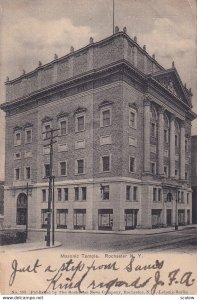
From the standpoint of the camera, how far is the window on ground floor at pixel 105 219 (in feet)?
52.7

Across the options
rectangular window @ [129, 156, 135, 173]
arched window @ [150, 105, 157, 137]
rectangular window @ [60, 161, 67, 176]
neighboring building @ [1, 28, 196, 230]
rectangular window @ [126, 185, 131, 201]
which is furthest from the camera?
arched window @ [150, 105, 157, 137]

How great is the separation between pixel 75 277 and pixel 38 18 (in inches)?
244

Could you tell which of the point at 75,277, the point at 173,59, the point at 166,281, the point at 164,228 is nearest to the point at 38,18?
the point at 173,59

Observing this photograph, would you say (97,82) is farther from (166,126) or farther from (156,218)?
(156,218)

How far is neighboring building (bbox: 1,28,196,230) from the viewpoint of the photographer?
52.5 ft

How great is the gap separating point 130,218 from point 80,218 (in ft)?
7.38

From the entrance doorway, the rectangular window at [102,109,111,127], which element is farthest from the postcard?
the entrance doorway

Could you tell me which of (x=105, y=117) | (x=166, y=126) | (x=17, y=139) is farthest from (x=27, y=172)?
(x=166, y=126)

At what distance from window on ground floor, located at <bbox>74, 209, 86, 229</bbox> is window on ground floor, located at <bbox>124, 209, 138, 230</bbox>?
6.12ft

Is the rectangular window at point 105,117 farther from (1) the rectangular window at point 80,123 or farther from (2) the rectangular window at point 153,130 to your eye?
(2) the rectangular window at point 153,130

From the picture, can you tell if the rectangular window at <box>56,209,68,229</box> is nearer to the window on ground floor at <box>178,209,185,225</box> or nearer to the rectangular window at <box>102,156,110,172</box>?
the rectangular window at <box>102,156,110,172</box>

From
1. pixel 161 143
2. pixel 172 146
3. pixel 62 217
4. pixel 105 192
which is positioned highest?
pixel 161 143

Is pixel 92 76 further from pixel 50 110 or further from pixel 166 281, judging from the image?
pixel 166 281

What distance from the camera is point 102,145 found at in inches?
699
